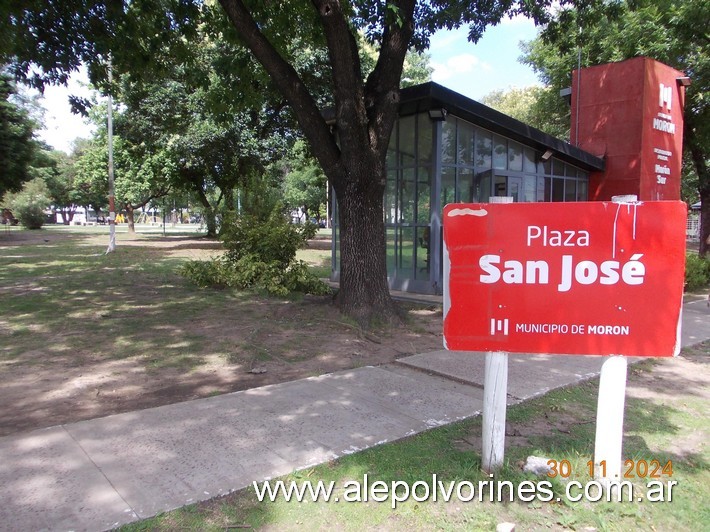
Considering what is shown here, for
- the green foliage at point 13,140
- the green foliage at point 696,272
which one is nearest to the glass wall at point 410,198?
the green foliage at point 696,272

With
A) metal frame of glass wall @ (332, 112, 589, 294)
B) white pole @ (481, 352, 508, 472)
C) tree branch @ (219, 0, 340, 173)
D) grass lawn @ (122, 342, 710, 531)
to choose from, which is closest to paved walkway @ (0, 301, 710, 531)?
grass lawn @ (122, 342, 710, 531)

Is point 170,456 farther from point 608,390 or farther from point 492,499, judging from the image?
point 608,390

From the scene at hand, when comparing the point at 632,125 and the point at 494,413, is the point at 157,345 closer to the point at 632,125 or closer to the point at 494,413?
the point at 494,413

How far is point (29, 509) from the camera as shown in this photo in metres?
2.77

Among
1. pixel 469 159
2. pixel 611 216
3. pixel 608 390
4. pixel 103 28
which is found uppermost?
pixel 103 28

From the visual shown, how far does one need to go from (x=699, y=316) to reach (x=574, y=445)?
7445 millimetres

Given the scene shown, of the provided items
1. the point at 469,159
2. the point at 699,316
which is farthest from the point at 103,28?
the point at 699,316

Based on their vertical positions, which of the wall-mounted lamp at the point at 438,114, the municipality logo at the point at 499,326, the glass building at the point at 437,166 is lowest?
the municipality logo at the point at 499,326

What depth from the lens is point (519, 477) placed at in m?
3.23

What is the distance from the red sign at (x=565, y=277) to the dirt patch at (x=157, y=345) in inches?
108

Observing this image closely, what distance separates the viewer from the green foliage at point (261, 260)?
10547 millimetres

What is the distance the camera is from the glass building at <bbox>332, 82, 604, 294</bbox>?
11.0 meters

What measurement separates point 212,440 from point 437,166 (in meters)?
8.54

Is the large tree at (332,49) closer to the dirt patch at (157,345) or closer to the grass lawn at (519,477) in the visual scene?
the dirt patch at (157,345)
